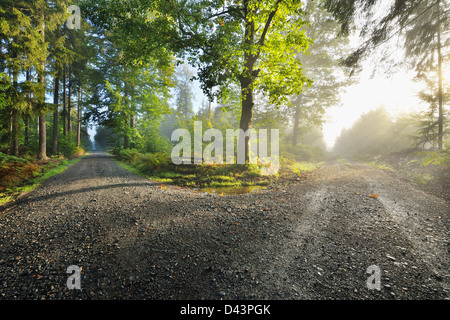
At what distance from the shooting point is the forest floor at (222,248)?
179 centimetres

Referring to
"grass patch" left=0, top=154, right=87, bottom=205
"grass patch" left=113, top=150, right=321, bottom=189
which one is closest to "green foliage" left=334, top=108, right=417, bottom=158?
"grass patch" left=113, top=150, right=321, bottom=189

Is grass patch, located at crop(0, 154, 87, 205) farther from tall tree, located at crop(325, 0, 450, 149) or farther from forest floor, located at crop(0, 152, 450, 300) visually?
tall tree, located at crop(325, 0, 450, 149)

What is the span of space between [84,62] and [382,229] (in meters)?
23.2

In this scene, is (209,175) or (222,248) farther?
(209,175)

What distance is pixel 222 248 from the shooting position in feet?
8.20

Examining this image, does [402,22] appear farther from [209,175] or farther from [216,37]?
[209,175]

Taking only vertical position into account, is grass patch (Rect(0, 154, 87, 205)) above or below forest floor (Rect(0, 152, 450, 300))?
above

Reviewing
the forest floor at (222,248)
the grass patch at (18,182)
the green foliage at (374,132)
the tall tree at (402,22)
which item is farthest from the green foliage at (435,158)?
the green foliage at (374,132)

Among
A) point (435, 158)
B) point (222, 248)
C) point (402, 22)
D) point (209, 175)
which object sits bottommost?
point (222, 248)

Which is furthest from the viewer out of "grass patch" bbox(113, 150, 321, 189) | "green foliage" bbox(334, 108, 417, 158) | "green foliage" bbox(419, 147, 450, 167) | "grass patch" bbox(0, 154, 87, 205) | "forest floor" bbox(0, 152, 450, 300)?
"green foliage" bbox(334, 108, 417, 158)

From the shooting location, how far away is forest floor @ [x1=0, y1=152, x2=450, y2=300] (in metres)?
1.79

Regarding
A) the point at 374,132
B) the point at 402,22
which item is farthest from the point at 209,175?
the point at 374,132

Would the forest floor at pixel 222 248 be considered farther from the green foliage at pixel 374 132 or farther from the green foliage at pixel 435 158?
the green foliage at pixel 374 132

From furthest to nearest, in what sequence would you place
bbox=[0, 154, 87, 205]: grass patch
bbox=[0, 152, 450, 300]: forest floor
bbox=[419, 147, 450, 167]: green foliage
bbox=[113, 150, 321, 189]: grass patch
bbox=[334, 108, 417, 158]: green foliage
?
bbox=[334, 108, 417, 158]: green foliage → bbox=[113, 150, 321, 189]: grass patch → bbox=[419, 147, 450, 167]: green foliage → bbox=[0, 154, 87, 205]: grass patch → bbox=[0, 152, 450, 300]: forest floor
